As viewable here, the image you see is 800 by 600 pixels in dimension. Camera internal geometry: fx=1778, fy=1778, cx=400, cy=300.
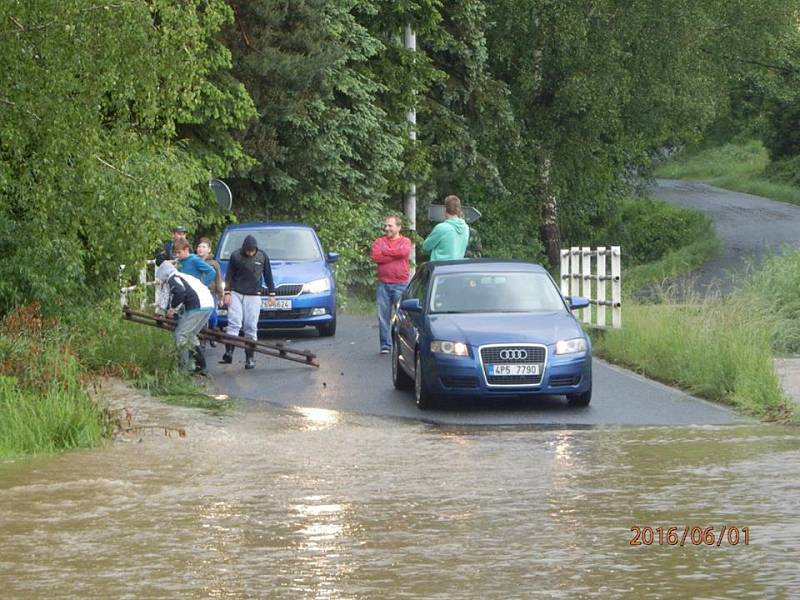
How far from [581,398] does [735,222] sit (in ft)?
142

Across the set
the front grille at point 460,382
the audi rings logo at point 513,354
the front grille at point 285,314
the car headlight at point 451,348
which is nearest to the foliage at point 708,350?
the audi rings logo at point 513,354

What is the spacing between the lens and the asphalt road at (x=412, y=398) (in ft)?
54.3

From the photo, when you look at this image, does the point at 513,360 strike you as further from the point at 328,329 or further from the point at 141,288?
the point at 328,329

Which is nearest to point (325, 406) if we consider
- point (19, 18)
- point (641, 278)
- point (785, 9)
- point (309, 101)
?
point (19, 18)

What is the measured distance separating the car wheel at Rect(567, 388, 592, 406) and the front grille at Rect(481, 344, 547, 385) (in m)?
0.55

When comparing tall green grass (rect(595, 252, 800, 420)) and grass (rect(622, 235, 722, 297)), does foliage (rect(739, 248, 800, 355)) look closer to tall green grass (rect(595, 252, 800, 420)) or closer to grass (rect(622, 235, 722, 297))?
tall green grass (rect(595, 252, 800, 420))

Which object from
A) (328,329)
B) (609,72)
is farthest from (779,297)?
(609,72)

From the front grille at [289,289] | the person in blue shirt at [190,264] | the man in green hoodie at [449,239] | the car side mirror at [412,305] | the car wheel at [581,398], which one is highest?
the man in green hoodie at [449,239]

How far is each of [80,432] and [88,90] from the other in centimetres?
453

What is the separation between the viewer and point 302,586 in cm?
849

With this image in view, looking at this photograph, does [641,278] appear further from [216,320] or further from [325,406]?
[325,406]

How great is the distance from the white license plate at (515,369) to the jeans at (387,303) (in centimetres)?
605

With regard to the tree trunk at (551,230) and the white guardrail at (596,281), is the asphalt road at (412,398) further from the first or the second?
the tree trunk at (551,230)

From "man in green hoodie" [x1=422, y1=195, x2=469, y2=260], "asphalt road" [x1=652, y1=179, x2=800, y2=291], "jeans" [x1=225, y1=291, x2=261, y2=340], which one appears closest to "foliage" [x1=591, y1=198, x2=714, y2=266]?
"asphalt road" [x1=652, y1=179, x2=800, y2=291]
